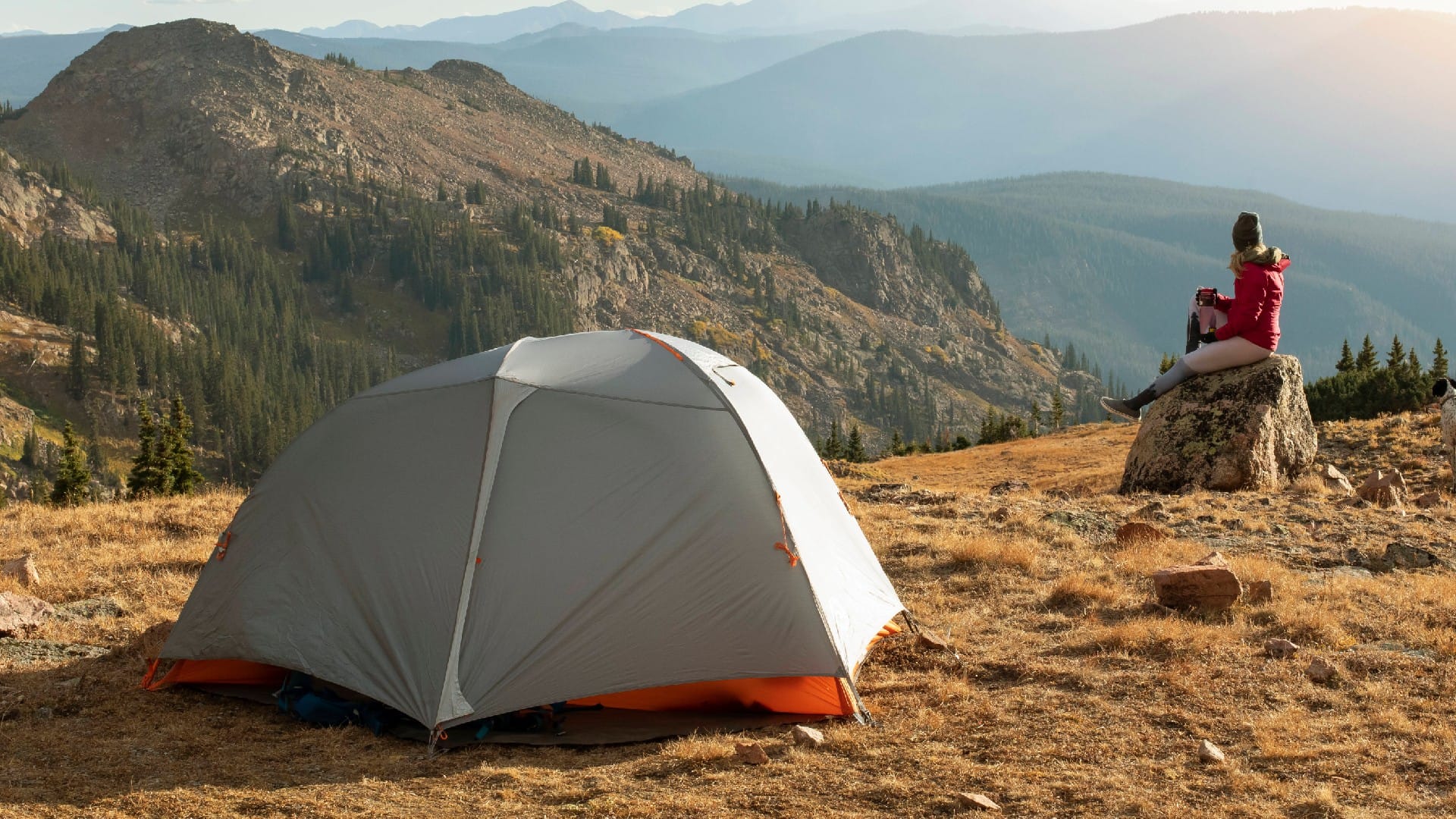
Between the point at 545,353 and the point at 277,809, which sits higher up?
the point at 545,353

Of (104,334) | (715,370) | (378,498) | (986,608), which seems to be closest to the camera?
(378,498)

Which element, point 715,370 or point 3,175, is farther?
point 3,175

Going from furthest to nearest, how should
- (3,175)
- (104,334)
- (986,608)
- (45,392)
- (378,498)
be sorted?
(3,175)
(104,334)
(45,392)
(986,608)
(378,498)

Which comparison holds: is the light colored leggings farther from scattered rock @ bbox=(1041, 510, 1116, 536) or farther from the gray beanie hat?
scattered rock @ bbox=(1041, 510, 1116, 536)

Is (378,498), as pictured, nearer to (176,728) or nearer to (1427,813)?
(176,728)

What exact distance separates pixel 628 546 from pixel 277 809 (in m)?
3.40

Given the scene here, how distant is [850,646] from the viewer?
952cm

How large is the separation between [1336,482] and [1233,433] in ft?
6.15

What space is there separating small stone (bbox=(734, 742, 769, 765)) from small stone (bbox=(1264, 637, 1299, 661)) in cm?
488

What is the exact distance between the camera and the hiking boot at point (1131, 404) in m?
18.2

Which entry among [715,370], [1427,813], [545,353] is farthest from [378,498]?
[1427,813]

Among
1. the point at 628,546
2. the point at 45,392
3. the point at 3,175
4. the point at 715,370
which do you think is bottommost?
the point at 45,392

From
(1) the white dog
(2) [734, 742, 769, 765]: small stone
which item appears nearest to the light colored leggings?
(1) the white dog

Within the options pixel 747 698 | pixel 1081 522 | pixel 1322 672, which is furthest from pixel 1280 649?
pixel 1081 522
